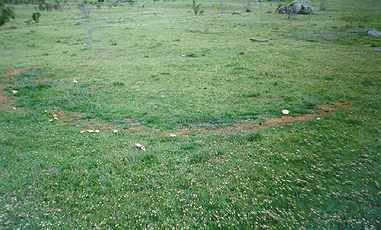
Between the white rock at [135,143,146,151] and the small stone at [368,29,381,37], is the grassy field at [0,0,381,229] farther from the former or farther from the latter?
the small stone at [368,29,381,37]

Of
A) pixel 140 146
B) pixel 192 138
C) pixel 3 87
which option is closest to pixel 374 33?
pixel 192 138

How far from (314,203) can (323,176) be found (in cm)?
167

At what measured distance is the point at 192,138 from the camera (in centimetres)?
1461

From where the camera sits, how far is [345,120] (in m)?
16.2

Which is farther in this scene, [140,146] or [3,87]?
[3,87]

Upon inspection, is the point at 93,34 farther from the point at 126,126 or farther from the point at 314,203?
the point at 314,203

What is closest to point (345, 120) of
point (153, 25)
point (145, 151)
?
point (145, 151)

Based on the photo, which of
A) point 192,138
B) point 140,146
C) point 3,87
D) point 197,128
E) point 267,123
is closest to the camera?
point 140,146

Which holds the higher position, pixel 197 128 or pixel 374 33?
pixel 374 33

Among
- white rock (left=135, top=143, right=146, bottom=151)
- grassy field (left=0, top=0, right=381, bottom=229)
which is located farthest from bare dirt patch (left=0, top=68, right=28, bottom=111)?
white rock (left=135, top=143, right=146, bottom=151)

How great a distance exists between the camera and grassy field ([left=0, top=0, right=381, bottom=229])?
998 centimetres

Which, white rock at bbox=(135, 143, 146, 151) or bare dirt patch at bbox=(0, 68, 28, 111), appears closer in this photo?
white rock at bbox=(135, 143, 146, 151)

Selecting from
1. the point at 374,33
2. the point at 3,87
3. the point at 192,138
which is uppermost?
the point at 374,33

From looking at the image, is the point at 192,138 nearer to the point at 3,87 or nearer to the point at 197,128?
the point at 197,128
